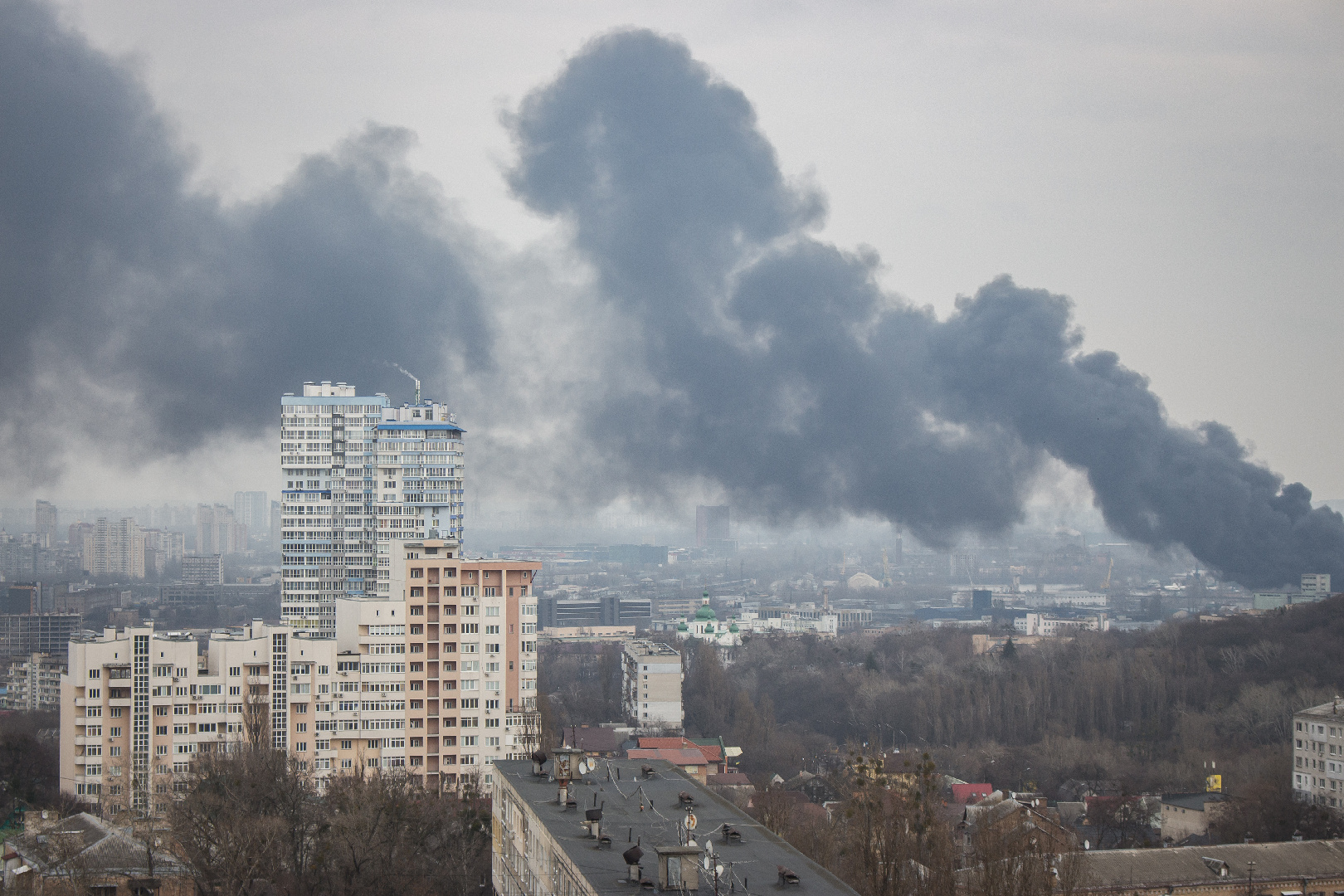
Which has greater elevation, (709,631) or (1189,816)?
(709,631)

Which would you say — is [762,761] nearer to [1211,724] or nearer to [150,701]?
[1211,724]

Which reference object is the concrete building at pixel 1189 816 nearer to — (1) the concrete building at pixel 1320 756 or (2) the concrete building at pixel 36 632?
(1) the concrete building at pixel 1320 756

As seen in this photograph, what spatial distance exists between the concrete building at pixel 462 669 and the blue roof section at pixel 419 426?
1118cm

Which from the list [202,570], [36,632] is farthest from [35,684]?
[202,570]

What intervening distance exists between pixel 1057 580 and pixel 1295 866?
278ft

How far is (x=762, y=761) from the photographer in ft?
105

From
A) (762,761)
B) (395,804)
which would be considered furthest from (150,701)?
Result: (762,761)

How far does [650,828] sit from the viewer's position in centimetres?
1084

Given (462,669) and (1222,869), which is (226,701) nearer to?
(462,669)

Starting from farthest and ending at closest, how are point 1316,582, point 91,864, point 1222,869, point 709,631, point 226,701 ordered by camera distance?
point 709,631 → point 1316,582 → point 226,701 → point 1222,869 → point 91,864

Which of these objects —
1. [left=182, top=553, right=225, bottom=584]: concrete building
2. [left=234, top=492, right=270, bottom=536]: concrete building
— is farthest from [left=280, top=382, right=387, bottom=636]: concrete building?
[left=234, top=492, right=270, bottom=536]: concrete building

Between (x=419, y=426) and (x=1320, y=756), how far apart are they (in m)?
21.2

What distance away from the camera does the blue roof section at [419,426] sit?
33.8 meters

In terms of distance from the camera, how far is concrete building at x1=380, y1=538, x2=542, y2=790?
22422 mm
